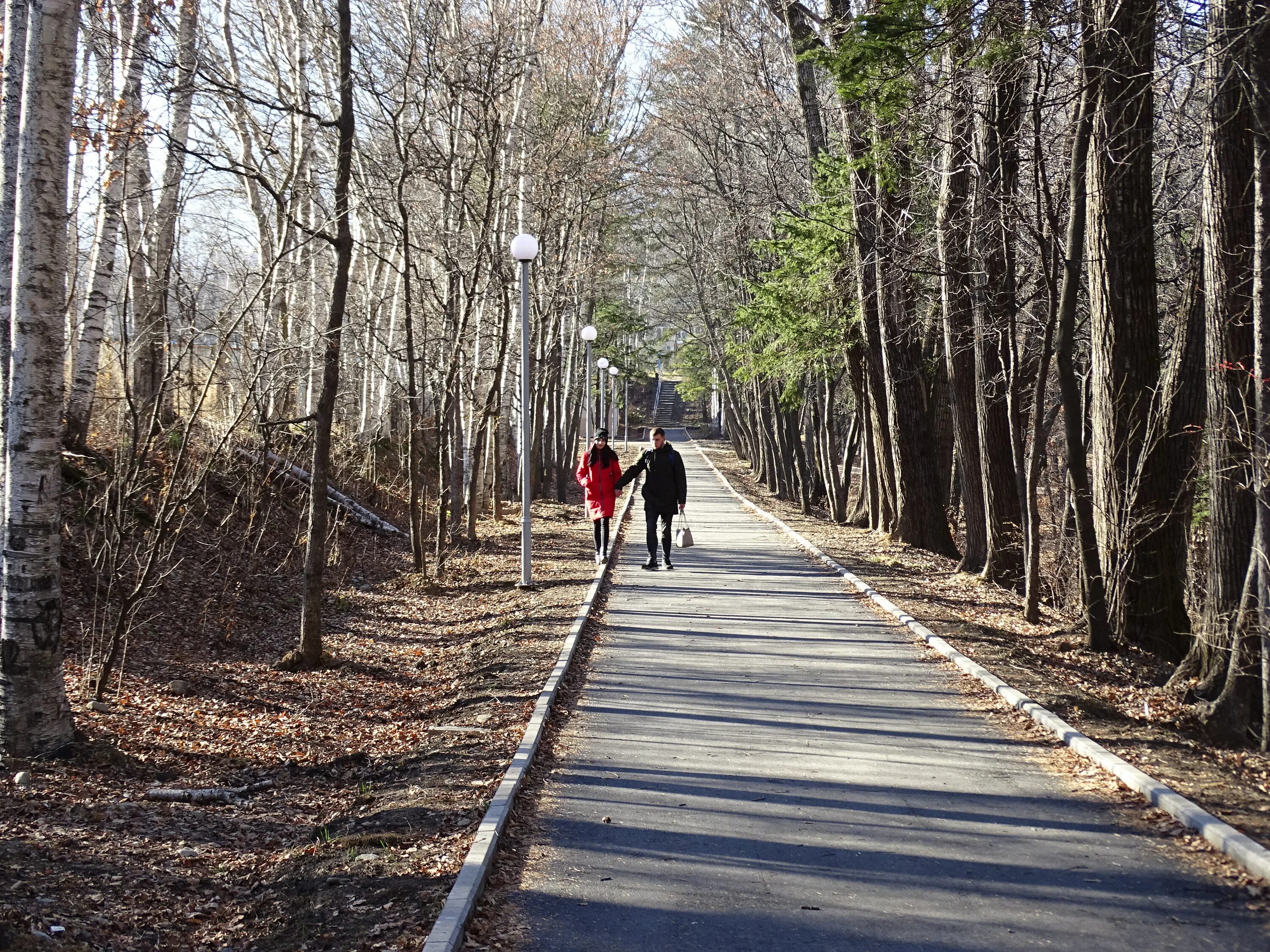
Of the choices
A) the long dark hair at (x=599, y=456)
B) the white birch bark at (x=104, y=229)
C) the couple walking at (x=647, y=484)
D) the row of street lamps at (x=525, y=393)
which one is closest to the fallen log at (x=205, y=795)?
the white birch bark at (x=104, y=229)

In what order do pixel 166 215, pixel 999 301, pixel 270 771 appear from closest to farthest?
1. pixel 270 771
2. pixel 166 215
3. pixel 999 301

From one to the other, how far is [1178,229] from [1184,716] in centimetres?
548

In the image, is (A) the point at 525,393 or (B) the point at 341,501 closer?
(A) the point at 525,393

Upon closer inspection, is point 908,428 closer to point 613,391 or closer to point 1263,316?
point 1263,316

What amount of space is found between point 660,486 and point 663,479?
12cm

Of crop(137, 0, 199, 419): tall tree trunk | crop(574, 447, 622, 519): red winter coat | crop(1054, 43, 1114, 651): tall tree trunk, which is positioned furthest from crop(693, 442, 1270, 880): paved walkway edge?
crop(137, 0, 199, 419): tall tree trunk

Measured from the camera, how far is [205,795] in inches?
273

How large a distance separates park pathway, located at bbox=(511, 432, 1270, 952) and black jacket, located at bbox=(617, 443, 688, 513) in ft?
19.7

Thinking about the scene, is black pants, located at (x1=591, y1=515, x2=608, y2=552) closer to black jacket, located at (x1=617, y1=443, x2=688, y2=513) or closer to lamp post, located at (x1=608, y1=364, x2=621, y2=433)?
black jacket, located at (x1=617, y1=443, x2=688, y2=513)

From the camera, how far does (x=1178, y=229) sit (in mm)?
11117

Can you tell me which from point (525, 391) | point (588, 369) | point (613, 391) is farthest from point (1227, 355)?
point (613, 391)

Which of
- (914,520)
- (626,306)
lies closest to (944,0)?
(914,520)

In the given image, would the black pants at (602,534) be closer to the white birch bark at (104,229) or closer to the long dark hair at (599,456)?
the long dark hair at (599,456)

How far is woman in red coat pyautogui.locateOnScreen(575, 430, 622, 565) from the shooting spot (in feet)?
52.3
